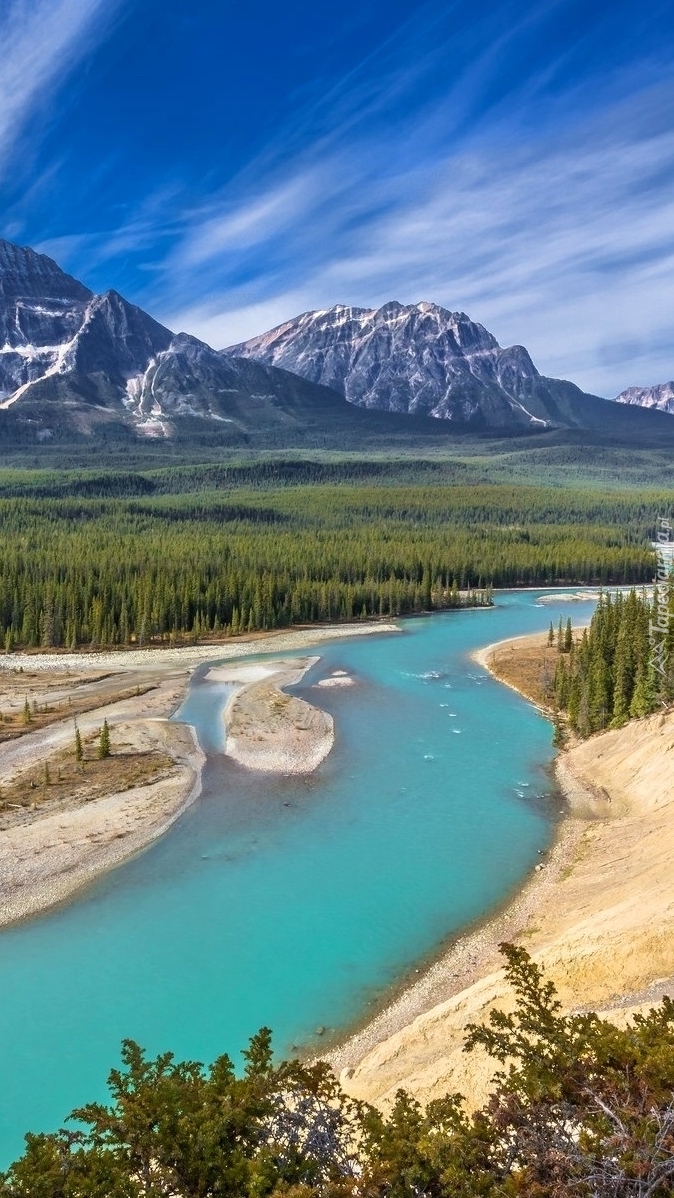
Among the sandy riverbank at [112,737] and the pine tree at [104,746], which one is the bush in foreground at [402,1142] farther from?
the pine tree at [104,746]

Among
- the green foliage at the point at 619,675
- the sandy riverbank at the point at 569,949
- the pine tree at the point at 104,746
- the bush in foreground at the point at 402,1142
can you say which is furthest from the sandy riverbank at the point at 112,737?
the bush in foreground at the point at 402,1142

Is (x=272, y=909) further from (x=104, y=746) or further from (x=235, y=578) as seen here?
(x=235, y=578)

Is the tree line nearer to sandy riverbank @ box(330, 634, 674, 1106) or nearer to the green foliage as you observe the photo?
the green foliage

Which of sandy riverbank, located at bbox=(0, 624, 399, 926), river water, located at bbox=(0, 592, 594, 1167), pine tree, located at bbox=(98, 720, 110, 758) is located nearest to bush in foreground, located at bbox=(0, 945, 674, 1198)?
river water, located at bbox=(0, 592, 594, 1167)

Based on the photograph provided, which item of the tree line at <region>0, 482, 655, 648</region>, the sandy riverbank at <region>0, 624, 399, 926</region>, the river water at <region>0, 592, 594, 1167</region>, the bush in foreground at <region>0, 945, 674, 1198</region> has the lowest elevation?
the river water at <region>0, 592, 594, 1167</region>

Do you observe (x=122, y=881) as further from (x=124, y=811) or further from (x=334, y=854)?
(x=334, y=854)

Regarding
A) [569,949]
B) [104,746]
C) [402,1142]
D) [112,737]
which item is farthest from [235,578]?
[402,1142]
